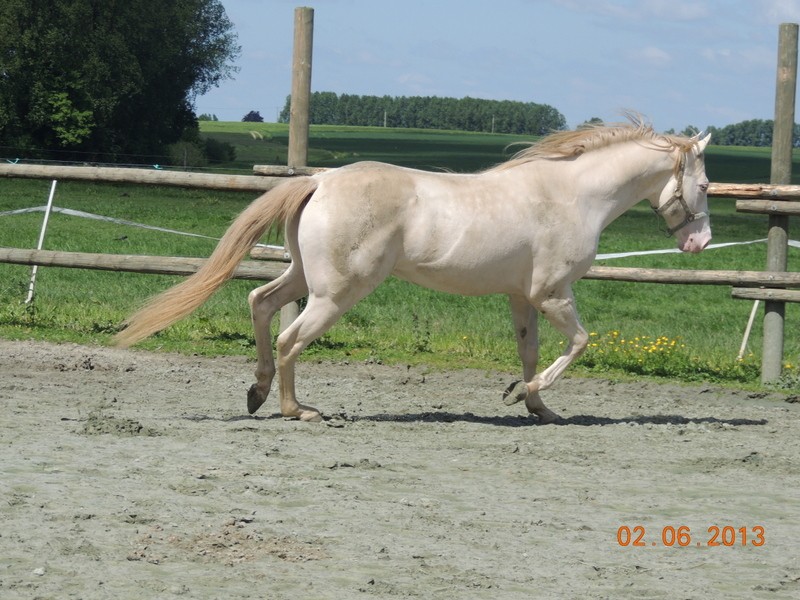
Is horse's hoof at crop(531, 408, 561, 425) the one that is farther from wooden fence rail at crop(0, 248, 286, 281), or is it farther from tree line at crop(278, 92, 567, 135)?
tree line at crop(278, 92, 567, 135)

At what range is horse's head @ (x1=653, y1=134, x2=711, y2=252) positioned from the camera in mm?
6941

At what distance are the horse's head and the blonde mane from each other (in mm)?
71

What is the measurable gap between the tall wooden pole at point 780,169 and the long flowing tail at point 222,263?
3.97 meters

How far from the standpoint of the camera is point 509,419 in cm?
694

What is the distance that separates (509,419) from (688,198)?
168 centimetres

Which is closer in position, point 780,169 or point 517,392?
point 517,392

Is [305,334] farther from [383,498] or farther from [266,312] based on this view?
[383,498]

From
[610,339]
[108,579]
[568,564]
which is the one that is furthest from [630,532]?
[610,339]

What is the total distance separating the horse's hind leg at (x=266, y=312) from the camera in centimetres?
652

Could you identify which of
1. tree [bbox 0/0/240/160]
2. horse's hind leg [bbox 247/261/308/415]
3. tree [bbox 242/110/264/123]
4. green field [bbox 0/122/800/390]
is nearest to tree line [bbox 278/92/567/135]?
tree [bbox 242/110/264/123]

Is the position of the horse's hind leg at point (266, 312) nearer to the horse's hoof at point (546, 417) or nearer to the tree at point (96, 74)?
the horse's hoof at point (546, 417)

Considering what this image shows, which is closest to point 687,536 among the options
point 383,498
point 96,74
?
point 383,498

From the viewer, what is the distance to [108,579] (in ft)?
11.5

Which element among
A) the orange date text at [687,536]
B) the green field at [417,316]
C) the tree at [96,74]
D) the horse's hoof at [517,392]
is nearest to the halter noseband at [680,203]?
the horse's hoof at [517,392]
